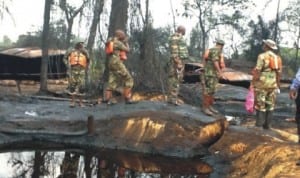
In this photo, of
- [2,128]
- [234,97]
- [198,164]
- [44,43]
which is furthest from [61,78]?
[198,164]

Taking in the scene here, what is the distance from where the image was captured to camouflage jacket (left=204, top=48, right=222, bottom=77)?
10531mm

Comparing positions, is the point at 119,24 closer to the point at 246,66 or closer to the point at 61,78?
the point at 61,78

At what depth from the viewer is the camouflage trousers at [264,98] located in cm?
975

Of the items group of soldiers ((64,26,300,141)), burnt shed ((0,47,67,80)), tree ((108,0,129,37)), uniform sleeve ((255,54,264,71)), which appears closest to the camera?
uniform sleeve ((255,54,264,71))

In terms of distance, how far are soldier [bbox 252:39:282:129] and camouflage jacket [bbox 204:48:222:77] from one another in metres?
1.10

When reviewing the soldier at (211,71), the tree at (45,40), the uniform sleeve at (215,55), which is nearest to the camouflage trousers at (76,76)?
the soldier at (211,71)

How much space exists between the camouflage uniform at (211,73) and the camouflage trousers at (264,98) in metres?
1.19

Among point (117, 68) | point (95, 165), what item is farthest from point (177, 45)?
point (95, 165)

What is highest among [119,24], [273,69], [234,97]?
[119,24]

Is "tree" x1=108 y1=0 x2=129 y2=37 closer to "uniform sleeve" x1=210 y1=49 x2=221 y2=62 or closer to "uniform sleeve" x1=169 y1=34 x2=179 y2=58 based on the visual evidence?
"uniform sleeve" x1=169 y1=34 x2=179 y2=58

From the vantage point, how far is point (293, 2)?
41344 millimetres

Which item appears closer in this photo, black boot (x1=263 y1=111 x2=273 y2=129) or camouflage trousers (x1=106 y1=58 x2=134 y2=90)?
black boot (x1=263 y1=111 x2=273 y2=129)

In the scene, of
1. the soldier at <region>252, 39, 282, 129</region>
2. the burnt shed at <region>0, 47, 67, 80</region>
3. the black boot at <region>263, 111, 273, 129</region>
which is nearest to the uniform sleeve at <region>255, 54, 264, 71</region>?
the soldier at <region>252, 39, 282, 129</region>

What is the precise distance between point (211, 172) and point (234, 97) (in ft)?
36.2
